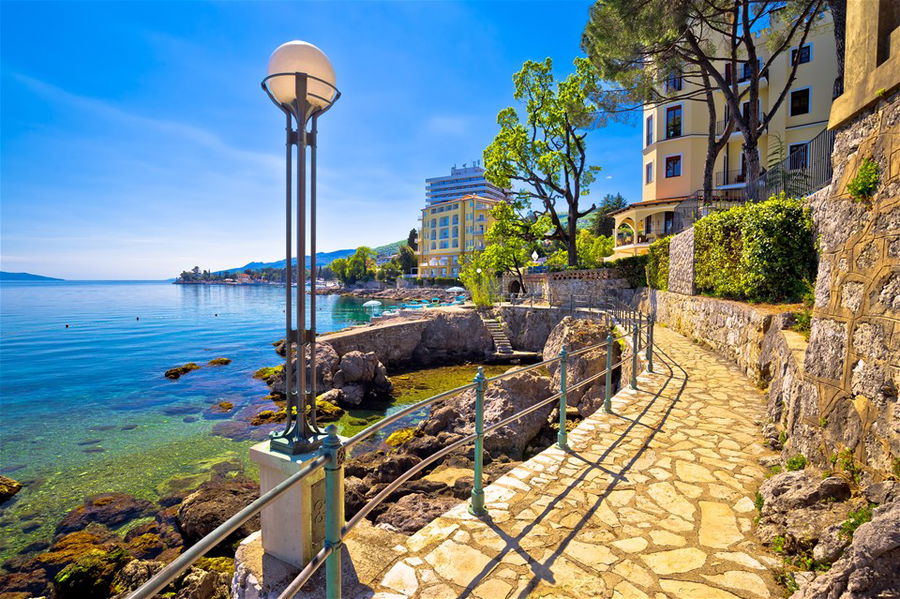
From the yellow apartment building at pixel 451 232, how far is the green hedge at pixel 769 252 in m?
57.1

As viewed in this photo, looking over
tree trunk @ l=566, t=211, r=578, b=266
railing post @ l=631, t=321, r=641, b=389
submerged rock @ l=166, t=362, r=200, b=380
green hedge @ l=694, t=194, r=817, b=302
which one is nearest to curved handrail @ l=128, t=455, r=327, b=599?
railing post @ l=631, t=321, r=641, b=389

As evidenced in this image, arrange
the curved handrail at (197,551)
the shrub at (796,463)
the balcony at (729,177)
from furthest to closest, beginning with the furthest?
the balcony at (729,177)
the shrub at (796,463)
the curved handrail at (197,551)

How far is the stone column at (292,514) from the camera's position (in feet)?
8.36

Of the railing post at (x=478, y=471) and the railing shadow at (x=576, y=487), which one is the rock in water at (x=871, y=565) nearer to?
the railing shadow at (x=576, y=487)

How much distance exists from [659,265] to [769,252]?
10.4 metres

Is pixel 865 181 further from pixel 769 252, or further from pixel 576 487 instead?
pixel 769 252

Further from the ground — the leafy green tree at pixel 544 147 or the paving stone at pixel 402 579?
the leafy green tree at pixel 544 147

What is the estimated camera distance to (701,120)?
87.5 feet

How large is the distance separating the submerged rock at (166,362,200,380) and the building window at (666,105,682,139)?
108 feet

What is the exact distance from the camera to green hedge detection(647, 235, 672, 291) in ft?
58.7

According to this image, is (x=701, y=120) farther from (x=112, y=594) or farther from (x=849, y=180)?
(x=112, y=594)

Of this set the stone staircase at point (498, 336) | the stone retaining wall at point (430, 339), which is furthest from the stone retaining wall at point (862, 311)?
the stone staircase at point (498, 336)

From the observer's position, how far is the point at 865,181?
11.1 feet

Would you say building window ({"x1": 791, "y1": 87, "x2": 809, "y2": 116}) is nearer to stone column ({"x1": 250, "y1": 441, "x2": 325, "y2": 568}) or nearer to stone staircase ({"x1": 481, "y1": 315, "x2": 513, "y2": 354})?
stone staircase ({"x1": 481, "y1": 315, "x2": 513, "y2": 354})
